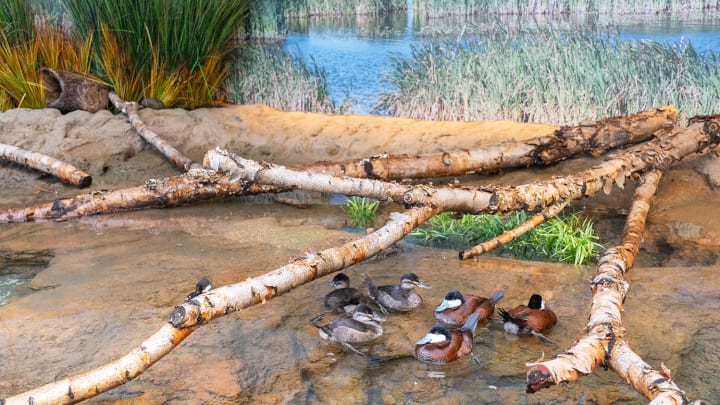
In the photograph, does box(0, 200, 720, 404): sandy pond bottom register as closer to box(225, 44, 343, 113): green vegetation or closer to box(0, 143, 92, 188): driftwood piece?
box(0, 143, 92, 188): driftwood piece

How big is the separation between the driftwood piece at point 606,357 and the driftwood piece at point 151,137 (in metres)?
4.89

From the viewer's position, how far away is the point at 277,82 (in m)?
10.4

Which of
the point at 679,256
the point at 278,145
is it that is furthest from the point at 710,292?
the point at 278,145

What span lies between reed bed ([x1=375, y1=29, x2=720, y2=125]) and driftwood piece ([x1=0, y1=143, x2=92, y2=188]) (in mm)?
3621

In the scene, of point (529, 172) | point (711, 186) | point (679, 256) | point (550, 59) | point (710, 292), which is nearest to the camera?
point (710, 292)

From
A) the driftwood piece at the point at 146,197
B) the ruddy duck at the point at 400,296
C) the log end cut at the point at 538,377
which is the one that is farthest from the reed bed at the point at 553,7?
the log end cut at the point at 538,377

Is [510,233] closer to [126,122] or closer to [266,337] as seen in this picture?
[266,337]

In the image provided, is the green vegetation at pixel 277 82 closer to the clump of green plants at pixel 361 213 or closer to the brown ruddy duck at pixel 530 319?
the clump of green plants at pixel 361 213

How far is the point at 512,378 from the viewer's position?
12.6 feet

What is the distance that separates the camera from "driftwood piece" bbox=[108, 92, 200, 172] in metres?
8.24

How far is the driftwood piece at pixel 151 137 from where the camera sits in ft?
27.0

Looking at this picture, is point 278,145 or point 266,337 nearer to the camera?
point 266,337

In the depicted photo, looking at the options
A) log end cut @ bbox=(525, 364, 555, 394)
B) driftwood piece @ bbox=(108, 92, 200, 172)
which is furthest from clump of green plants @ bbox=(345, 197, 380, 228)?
log end cut @ bbox=(525, 364, 555, 394)

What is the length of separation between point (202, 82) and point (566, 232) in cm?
619
